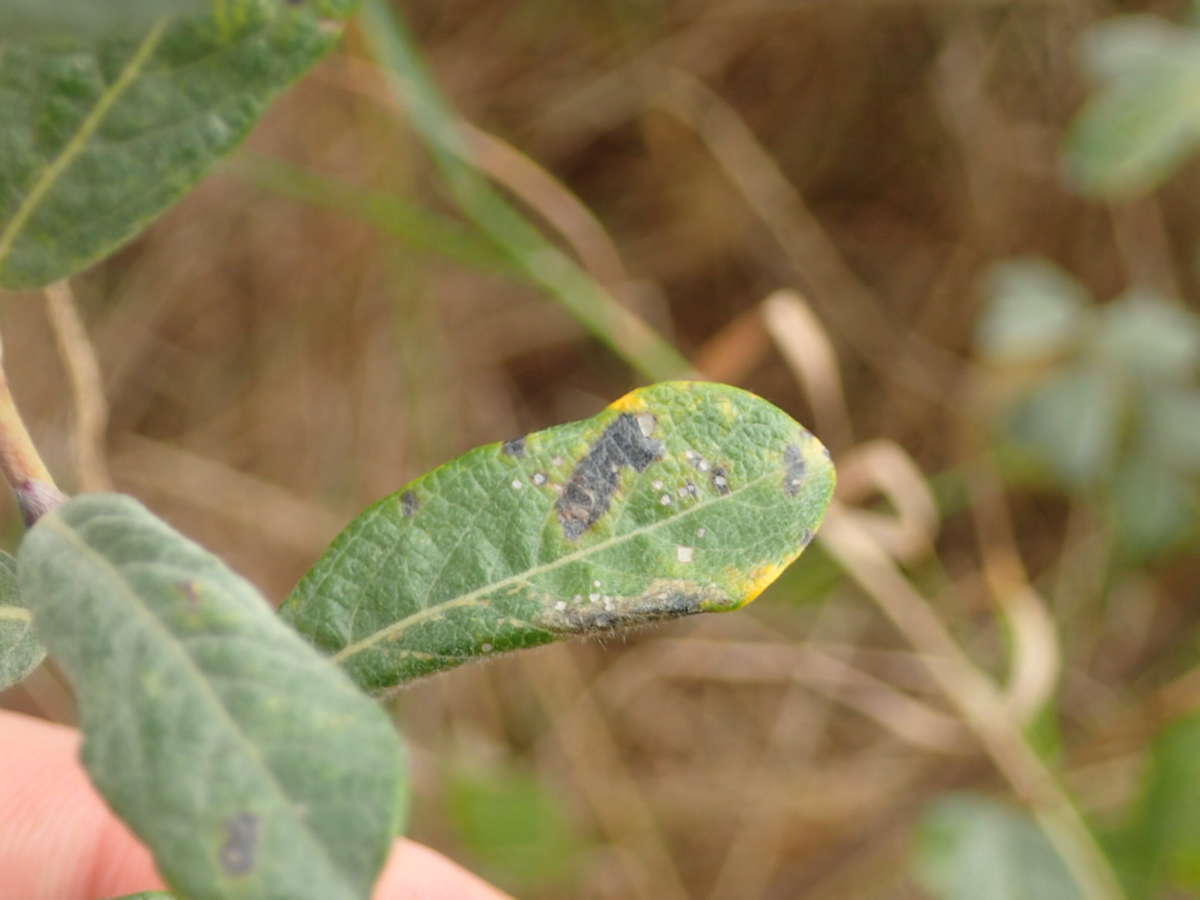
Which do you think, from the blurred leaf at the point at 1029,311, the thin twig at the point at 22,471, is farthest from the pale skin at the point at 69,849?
the blurred leaf at the point at 1029,311

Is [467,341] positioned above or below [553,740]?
above

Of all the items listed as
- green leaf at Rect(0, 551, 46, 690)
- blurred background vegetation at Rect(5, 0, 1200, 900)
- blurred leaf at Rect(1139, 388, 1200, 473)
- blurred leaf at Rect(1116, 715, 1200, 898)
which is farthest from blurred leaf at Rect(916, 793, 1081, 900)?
green leaf at Rect(0, 551, 46, 690)

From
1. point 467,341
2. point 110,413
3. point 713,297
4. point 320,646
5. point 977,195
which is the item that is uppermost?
point 977,195

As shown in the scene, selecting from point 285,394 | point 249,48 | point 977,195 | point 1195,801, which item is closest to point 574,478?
point 249,48

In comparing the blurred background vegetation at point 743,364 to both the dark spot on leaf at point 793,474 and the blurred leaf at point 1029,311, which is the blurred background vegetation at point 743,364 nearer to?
the blurred leaf at point 1029,311

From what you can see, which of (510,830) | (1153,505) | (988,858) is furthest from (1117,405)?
(510,830)

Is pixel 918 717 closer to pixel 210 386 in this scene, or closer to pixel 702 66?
pixel 702 66
